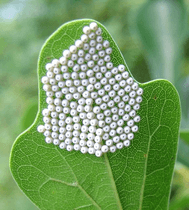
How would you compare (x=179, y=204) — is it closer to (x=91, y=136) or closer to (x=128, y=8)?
(x=91, y=136)

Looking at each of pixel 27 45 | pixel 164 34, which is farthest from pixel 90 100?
pixel 27 45

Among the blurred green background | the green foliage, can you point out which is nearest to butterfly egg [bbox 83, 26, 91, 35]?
the green foliage

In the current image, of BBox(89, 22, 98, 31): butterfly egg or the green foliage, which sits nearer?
BBox(89, 22, 98, 31): butterfly egg

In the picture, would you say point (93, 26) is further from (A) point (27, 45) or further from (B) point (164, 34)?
(A) point (27, 45)

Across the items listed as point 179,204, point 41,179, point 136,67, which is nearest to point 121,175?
point 41,179

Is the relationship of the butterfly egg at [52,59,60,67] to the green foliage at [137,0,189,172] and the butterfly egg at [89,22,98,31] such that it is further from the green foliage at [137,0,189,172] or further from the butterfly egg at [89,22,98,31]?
the green foliage at [137,0,189,172]

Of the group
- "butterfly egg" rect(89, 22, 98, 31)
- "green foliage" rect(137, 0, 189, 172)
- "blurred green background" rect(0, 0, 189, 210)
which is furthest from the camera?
"blurred green background" rect(0, 0, 189, 210)

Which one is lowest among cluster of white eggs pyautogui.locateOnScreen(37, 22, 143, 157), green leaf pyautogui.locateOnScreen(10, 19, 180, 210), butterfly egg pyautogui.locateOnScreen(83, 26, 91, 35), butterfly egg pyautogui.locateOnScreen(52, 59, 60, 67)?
green leaf pyautogui.locateOnScreen(10, 19, 180, 210)

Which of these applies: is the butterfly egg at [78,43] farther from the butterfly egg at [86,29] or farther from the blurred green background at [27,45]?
the blurred green background at [27,45]
